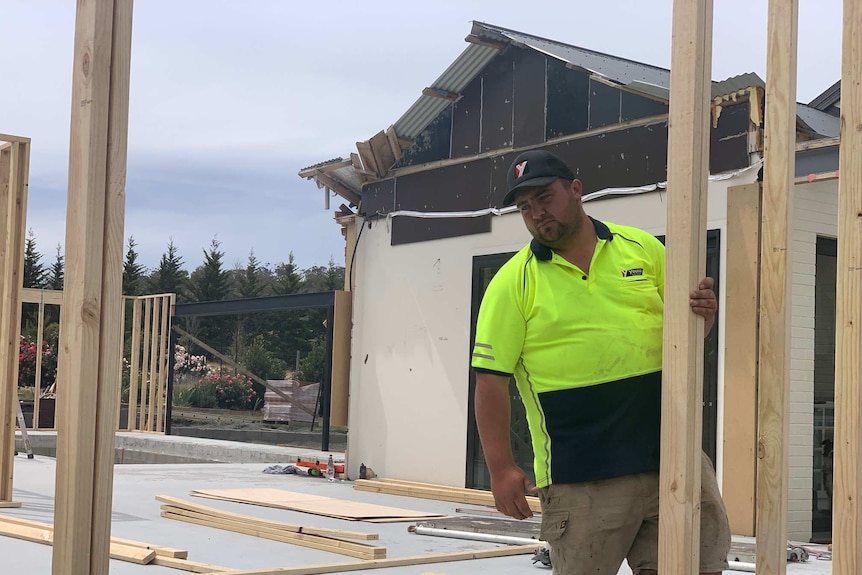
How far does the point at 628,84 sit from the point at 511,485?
21.9 ft

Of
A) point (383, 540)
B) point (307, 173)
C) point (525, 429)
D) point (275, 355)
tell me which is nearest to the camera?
point (383, 540)

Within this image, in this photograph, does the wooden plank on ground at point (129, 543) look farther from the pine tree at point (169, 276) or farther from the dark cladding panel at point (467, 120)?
the pine tree at point (169, 276)

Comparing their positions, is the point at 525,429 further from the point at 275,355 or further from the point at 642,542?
the point at 275,355

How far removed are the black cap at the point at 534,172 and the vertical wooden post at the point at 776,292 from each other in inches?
26.0

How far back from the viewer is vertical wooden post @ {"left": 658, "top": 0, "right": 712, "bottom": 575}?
279 cm

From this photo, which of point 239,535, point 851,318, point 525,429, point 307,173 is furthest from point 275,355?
point 851,318

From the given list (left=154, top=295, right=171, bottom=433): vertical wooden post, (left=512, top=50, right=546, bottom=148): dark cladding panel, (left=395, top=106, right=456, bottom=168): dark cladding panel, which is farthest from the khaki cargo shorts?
(left=154, top=295, right=171, bottom=433): vertical wooden post

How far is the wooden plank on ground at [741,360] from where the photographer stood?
7.66 m

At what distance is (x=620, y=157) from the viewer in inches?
356

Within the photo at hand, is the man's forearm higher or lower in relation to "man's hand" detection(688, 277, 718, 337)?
lower

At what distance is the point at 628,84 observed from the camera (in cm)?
909

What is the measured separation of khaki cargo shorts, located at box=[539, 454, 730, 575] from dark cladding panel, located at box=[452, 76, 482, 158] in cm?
807

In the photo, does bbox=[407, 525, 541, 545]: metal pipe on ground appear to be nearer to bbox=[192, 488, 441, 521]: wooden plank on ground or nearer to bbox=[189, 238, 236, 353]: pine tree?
bbox=[192, 488, 441, 521]: wooden plank on ground

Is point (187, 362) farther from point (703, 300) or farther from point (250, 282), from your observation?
point (703, 300)
